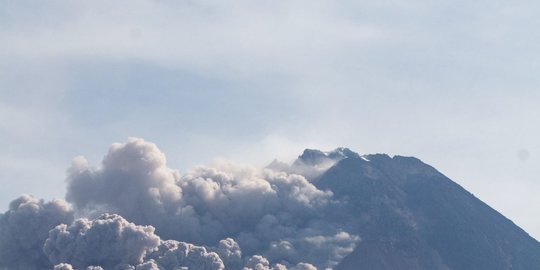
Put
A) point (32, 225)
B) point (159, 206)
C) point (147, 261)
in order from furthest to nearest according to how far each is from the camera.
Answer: point (159, 206) < point (32, 225) < point (147, 261)

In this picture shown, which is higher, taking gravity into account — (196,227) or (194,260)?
(196,227)

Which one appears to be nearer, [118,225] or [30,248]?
[118,225]

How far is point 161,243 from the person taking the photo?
175 meters

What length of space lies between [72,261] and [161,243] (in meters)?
18.8

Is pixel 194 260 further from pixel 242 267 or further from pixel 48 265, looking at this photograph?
pixel 48 265

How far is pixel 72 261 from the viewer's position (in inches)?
6658

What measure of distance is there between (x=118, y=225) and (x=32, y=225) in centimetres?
2458

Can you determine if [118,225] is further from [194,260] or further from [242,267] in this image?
[242,267]

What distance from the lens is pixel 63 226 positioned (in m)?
174

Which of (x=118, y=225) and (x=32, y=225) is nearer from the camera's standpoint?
(x=118, y=225)

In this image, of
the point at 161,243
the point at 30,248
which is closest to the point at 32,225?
the point at 30,248

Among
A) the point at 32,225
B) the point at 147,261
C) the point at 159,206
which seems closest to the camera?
the point at 147,261

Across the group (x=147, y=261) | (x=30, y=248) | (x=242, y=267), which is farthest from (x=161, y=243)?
(x=30, y=248)

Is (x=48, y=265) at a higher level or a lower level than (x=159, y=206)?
lower
